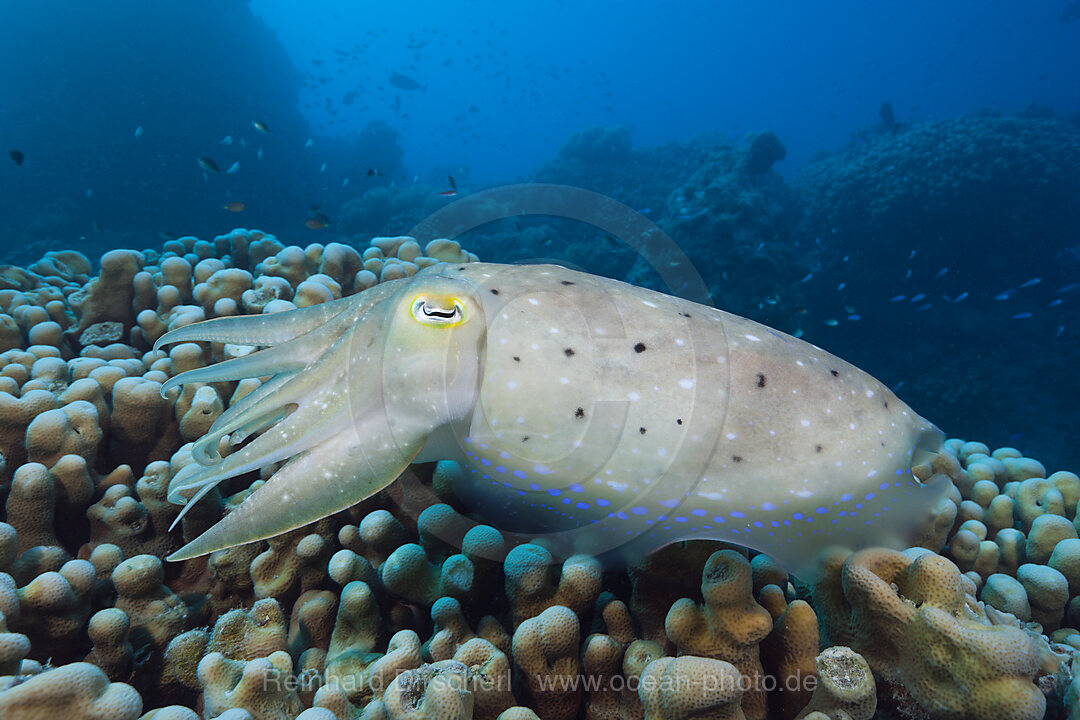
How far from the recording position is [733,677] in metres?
1.61

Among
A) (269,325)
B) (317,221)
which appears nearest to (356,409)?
(269,325)

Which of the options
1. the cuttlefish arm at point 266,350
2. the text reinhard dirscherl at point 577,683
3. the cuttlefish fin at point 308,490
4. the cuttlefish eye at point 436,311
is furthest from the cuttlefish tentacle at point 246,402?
the text reinhard dirscherl at point 577,683

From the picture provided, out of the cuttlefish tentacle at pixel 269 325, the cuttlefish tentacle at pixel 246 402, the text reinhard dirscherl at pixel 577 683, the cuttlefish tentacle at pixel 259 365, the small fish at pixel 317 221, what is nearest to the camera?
the text reinhard dirscherl at pixel 577 683

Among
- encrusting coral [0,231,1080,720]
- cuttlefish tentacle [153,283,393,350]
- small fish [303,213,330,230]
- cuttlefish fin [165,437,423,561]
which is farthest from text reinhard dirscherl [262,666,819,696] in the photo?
small fish [303,213,330,230]

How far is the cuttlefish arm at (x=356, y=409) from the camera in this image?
168 cm

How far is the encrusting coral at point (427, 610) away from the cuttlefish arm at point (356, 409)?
0.61m

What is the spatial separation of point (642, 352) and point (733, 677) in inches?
47.7

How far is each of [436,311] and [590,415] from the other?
76 cm

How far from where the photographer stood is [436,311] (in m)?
1.93

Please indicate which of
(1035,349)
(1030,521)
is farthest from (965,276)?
(1030,521)

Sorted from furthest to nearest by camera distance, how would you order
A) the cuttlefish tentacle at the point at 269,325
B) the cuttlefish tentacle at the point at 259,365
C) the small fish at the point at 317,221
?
1. the small fish at the point at 317,221
2. the cuttlefish tentacle at the point at 269,325
3. the cuttlefish tentacle at the point at 259,365

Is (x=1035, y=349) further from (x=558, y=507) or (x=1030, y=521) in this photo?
(x=558, y=507)

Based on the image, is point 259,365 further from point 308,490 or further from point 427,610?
point 427,610

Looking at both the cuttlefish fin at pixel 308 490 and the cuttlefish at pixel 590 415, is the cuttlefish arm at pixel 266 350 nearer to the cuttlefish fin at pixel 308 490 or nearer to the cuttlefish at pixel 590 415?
the cuttlefish at pixel 590 415
